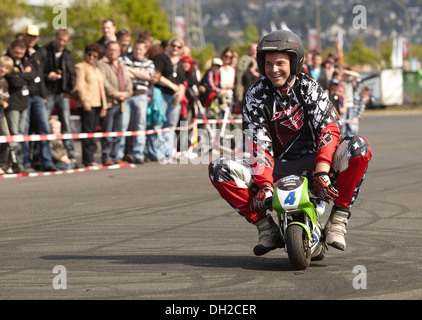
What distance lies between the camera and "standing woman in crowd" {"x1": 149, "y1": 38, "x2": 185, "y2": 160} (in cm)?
1753

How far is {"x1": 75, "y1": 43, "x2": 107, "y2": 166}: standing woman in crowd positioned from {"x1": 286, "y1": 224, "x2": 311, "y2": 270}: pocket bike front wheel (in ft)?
31.8

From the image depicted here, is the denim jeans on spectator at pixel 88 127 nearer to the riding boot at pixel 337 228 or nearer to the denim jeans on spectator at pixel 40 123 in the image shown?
the denim jeans on spectator at pixel 40 123

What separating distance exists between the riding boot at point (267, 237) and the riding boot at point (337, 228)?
35 centimetres

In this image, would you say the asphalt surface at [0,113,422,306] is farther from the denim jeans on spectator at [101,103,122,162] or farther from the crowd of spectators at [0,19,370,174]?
the denim jeans on spectator at [101,103,122,162]

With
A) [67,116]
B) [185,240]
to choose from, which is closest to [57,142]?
[67,116]

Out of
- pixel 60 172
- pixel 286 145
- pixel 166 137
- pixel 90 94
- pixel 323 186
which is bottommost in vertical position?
pixel 60 172

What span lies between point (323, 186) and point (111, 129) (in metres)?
10.1

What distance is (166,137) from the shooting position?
17703 millimetres

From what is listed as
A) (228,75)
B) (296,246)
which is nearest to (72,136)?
(228,75)

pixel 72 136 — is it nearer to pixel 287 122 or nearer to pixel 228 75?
pixel 228 75

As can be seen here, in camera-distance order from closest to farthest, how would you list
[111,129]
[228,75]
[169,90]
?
[111,129] → [169,90] → [228,75]

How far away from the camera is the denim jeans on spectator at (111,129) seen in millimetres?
16391

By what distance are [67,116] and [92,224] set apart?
6.52 metres
